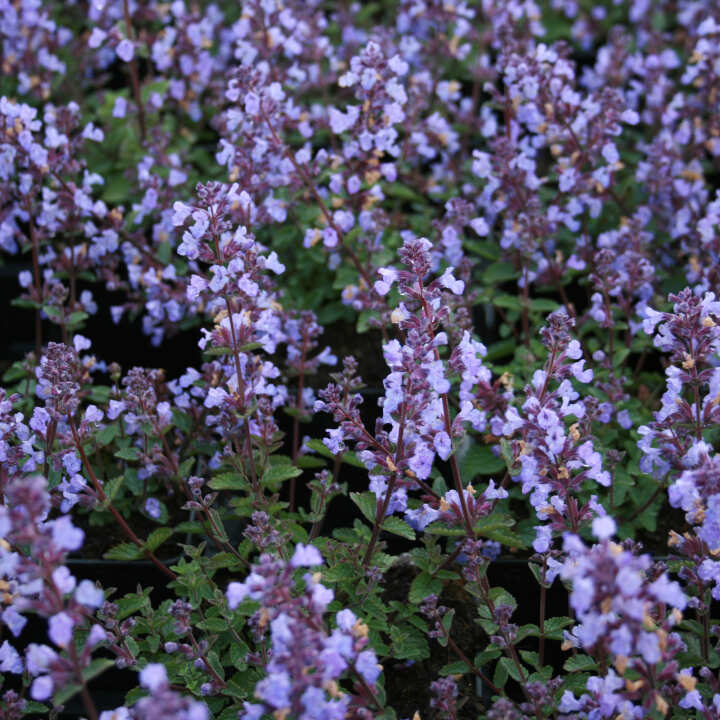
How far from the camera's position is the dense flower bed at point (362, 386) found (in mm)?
2219

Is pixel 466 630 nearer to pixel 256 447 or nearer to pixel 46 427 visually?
Answer: pixel 256 447

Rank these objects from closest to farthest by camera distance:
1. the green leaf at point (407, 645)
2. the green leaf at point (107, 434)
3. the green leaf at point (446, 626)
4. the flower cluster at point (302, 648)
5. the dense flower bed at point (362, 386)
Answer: the flower cluster at point (302, 648) < the dense flower bed at point (362, 386) < the green leaf at point (446, 626) < the green leaf at point (407, 645) < the green leaf at point (107, 434)

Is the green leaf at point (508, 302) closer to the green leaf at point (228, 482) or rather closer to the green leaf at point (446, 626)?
the green leaf at point (228, 482)

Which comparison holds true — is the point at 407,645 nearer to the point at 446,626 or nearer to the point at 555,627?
the point at 446,626

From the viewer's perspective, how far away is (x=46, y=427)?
9.30 ft

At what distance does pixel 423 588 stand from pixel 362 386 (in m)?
0.69

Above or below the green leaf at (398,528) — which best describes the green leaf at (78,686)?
below

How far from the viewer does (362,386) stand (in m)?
3.03

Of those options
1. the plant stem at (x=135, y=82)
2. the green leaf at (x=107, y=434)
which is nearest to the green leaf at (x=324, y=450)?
the green leaf at (x=107, y=434)

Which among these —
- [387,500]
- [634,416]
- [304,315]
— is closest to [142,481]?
[304,315]

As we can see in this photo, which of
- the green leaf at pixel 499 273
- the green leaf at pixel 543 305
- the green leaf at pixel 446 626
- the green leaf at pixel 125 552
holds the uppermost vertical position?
the green leaf at pixel 499 273

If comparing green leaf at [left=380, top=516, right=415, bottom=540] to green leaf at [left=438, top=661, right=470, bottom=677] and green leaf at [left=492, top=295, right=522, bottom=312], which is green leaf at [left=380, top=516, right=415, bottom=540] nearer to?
green leaf at [left=438, top=661, right=470, bottom=677]

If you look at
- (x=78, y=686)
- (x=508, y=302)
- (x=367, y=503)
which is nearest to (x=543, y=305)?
(x=508, y=302)

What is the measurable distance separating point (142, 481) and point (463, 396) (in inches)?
47.3
